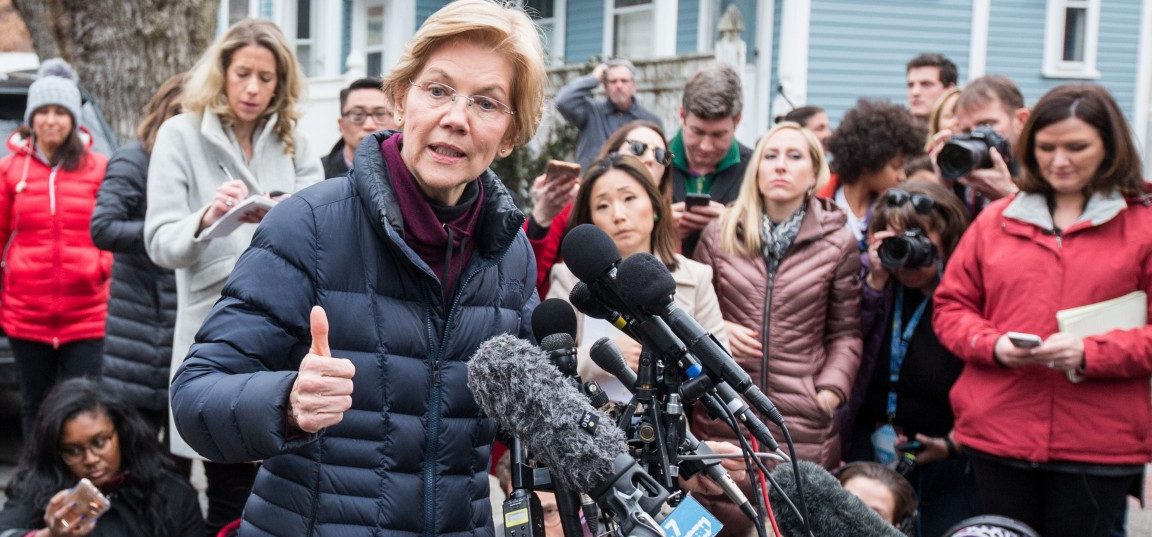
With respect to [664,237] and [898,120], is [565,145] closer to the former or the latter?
[898,120]

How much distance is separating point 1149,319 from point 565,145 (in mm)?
10129

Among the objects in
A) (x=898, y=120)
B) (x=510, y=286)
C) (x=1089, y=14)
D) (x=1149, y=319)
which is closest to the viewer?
(x=510, y=286)

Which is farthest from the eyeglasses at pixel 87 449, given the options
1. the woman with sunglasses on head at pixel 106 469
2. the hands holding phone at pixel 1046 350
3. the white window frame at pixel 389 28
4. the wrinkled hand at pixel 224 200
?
the white window frame at pixel 389 28

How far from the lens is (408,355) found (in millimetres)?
2334

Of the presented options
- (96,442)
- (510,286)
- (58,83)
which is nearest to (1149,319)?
(510,286)

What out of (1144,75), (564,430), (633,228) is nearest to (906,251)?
(633,228)

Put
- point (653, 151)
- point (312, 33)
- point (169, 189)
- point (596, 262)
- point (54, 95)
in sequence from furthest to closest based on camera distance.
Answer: point (312, 33) → point (54, 95) → point (653, 151) → point (169, 189) → point (596, 262)

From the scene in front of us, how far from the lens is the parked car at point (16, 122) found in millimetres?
6699

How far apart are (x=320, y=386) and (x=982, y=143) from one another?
3.52m

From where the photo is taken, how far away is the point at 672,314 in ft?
6.73

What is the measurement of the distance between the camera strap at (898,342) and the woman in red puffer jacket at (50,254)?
380 centimetres

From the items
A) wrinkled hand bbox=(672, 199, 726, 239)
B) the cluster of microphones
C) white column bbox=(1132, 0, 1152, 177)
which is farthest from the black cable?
white column bbox=(1132, 0, 1152, 177)

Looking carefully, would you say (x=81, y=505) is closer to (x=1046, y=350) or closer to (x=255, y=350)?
(x=255, y=350)

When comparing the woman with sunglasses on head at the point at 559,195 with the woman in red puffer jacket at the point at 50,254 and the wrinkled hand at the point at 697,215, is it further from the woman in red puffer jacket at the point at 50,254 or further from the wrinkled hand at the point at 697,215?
the woman in red puffer jacket at the point at 50,254
